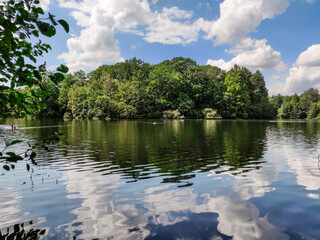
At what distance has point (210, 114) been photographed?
8850cm

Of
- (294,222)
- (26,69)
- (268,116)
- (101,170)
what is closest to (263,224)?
(294,222)

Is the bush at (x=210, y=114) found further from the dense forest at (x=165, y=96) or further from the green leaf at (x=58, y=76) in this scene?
the green leaf at (x=58, y=76)

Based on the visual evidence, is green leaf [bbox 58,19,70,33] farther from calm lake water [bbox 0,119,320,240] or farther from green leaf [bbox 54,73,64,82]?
calm lake water [bbox 0,119,320,240]

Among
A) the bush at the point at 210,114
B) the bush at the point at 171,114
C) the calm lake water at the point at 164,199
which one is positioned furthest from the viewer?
the bush at the point at 210,114

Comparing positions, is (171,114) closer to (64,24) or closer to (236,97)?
(236,97)

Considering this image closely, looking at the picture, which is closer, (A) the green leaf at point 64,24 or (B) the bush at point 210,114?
(A) the green leaf at point 64,24

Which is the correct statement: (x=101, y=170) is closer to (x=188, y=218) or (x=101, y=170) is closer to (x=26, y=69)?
(x=188, y=218)

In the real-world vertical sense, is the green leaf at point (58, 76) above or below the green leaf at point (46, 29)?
below

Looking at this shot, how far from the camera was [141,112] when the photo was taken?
90.2 meters

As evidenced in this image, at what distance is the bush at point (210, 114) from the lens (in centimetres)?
8819

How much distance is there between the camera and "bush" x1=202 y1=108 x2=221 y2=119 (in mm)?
88188

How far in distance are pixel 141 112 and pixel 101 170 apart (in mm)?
77821

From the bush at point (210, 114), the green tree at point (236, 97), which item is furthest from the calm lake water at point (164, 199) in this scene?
the green tree at point (236, 97)

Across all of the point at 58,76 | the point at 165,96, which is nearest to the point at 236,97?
the point at 165,96
